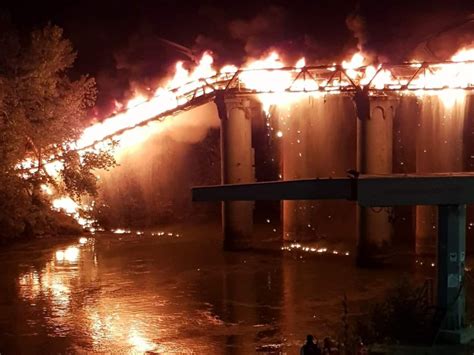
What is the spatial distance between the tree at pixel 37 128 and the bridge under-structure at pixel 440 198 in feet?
68.1

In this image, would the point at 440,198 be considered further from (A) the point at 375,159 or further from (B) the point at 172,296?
(A) the point at 375,159

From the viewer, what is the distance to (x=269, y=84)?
2789 cm

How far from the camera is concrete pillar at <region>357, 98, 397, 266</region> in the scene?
25.2 meters

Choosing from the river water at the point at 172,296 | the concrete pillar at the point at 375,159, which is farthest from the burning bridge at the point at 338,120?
the river water at the point at 172,296

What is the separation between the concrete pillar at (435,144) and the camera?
26.2m

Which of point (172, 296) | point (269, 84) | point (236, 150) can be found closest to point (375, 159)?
point (269, 84)

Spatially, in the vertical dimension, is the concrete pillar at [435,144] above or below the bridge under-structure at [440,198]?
above

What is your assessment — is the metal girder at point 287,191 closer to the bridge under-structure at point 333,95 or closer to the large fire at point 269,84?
the bridge under-structure at point 333,95

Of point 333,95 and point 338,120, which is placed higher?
point 333,95

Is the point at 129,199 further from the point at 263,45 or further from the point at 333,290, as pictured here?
the point at 333,290

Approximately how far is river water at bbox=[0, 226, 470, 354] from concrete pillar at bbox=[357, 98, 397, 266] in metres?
1.02

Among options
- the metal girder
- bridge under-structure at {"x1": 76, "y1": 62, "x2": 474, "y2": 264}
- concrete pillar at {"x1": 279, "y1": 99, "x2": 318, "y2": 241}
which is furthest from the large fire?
the metal girder

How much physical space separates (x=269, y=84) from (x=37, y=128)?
1161 cm

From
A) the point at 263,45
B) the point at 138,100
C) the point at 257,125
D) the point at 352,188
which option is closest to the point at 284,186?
the point at 352,188
